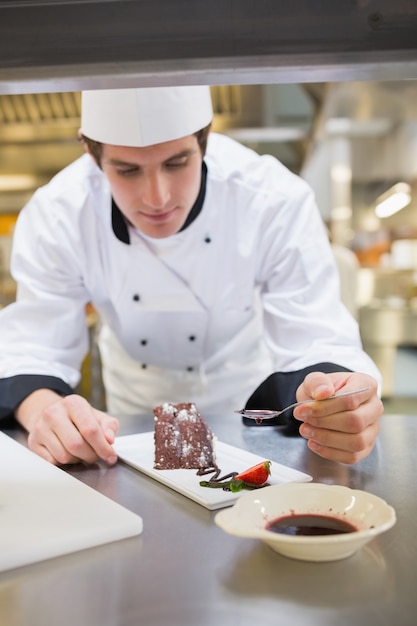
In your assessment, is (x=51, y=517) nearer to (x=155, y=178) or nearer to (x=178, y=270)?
(x=155, y=178)

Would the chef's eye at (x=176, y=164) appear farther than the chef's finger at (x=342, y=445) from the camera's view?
Yes

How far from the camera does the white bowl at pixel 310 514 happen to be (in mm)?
753

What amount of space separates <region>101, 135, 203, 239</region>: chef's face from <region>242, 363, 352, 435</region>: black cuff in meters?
0.46

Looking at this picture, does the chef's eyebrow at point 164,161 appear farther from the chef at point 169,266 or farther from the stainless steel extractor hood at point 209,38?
the stainless steel extractor hood at point 209,38

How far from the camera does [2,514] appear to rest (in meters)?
0.94

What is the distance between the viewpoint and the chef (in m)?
1.50

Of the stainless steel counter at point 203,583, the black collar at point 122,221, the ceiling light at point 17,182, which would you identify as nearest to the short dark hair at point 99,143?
the black collar at point 122,221

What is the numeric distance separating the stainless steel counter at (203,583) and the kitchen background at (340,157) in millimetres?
2180

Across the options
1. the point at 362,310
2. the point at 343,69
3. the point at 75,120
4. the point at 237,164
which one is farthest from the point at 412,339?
the point at 343,69

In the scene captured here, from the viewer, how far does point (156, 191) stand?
147 cm

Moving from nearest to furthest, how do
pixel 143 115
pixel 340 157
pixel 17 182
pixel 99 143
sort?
1. pixel 143 115
2. pixel 99 143
3. pixel 17 182
4. pixel 340 157

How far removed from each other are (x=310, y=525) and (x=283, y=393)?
1.98ft

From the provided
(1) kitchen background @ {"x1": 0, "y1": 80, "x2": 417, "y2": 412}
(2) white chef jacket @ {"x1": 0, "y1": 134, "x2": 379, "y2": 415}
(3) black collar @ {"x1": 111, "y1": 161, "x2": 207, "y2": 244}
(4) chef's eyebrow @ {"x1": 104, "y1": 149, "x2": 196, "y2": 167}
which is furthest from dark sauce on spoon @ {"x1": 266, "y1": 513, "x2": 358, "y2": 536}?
(1) kitchen background @ {"x1": 0, "y1": 80, "x2": 417, "y2": 412}

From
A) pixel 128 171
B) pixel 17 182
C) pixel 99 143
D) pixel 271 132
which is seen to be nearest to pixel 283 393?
pixel 128 171
